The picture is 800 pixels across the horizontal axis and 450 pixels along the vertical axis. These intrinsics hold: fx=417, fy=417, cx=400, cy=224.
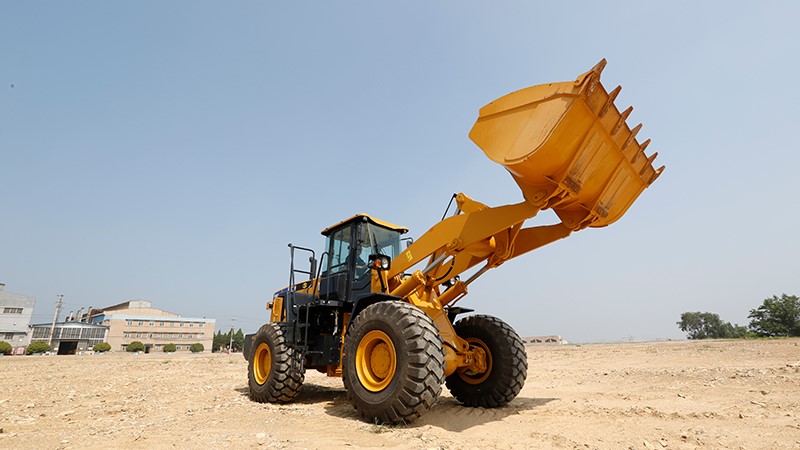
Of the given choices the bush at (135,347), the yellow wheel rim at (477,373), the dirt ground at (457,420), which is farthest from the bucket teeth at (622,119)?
the bush at (135,347)

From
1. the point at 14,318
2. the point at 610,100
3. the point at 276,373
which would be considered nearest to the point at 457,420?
the point at 276,373

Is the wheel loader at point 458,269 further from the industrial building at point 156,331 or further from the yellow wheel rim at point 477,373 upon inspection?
the industrial building at point 156,331

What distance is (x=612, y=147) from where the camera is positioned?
4898 mm

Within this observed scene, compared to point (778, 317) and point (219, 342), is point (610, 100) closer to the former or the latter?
point (778, 317)

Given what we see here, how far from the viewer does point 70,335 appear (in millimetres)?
62344

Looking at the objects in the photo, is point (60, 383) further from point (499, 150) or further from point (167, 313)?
point (167, 313)

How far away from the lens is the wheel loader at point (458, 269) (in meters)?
4.70

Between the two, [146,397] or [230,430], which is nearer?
[230,430]

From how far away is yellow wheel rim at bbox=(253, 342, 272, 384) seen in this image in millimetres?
7793

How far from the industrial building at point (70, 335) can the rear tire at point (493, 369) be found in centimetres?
7090

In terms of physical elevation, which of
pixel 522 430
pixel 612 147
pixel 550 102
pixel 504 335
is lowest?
pixel 522 430

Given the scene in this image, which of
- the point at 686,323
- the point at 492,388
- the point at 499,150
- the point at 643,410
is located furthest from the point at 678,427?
the point at 686,323

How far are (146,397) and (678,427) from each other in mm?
8376

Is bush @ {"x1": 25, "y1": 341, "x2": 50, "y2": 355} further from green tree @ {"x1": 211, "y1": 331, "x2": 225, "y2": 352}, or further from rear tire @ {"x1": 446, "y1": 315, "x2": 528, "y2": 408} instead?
rear tire @ {"x1": 446, "y1": 315, "x2": 528, "y2": 408}
